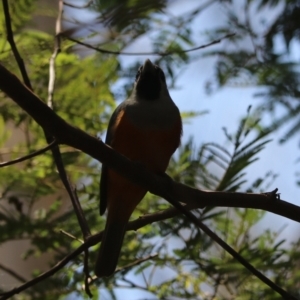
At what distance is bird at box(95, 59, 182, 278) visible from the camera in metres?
2.91

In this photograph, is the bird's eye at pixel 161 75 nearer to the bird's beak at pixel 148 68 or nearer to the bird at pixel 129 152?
the bird's beak at pixel 148 68

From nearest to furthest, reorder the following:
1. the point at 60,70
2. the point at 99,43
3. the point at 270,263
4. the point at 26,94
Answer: the point at 26,94 → the point at 270,263 → the point at 99,43 → the point at 60,70

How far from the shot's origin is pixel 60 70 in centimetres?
375

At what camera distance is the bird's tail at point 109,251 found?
2.84m

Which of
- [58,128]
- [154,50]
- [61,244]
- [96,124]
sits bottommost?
[58,128]

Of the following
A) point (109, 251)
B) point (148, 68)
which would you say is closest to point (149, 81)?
point (148, 68)

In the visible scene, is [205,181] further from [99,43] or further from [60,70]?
[60,70]

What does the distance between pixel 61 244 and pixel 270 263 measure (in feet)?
3.33

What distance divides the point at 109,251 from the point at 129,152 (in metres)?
0.45

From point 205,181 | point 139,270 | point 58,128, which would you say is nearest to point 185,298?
point 139,270

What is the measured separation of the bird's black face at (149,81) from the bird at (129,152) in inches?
7.7

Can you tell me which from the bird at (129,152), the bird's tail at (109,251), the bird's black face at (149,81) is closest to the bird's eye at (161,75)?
the bird's black face at (149,81)

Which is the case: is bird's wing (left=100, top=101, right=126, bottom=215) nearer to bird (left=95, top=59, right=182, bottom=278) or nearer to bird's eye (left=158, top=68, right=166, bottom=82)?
bird (left=95, top=59, right=182, bottom=278)

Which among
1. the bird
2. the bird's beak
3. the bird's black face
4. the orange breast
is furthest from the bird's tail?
the bird's beak
